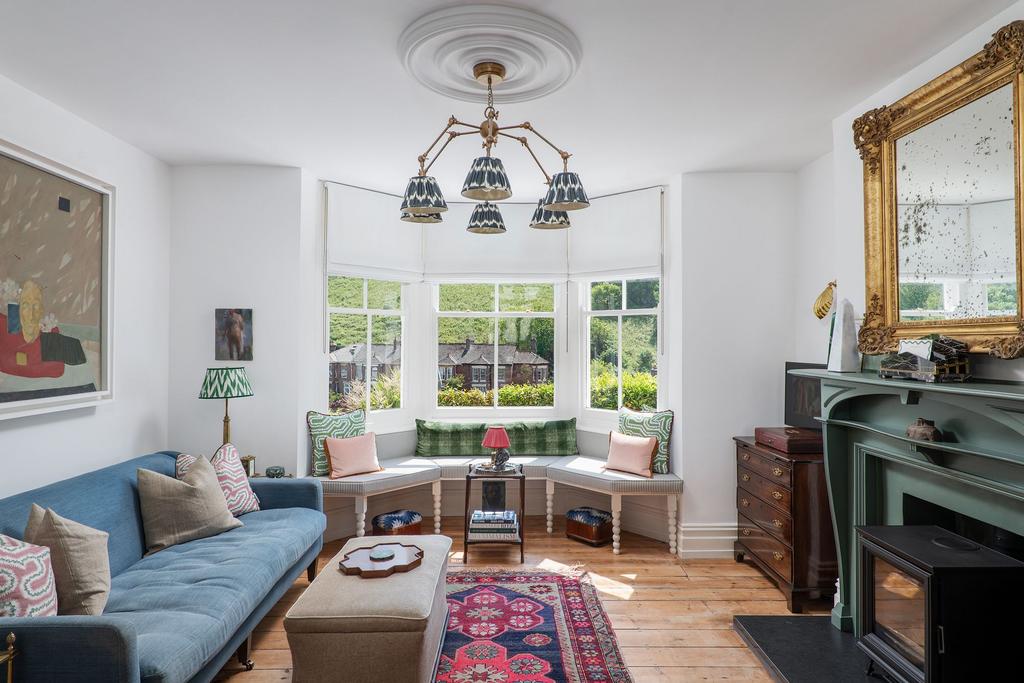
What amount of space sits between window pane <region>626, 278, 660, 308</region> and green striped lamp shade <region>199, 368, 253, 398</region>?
306cm

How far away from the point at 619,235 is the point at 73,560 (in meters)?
4.07

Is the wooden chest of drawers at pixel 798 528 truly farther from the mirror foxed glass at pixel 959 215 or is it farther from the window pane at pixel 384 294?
the window pane at pixel 384 294

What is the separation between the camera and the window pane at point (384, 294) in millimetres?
4848

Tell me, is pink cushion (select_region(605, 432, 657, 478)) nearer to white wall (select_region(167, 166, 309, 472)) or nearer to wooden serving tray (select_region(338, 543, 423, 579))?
wooden serving tray (select_region(338, 543, 423, 579))

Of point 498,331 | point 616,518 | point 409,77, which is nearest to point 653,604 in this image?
point 616,518

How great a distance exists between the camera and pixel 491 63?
2.43m

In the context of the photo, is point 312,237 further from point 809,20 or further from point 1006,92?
point 1006,92

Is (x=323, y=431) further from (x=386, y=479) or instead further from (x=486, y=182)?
(x=486, y=182)

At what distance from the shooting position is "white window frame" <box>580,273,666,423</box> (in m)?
4.61

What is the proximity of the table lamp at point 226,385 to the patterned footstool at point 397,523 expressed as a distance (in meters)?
1.25

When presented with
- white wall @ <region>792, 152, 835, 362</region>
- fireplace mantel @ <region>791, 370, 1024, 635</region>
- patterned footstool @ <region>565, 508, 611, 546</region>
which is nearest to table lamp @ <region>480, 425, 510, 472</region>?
patterned footstool @ <region>565, 508, 611, 546</region>

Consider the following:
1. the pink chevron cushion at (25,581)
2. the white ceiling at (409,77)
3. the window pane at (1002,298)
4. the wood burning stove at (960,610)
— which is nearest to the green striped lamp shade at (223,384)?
the white ceiling at (409,77)

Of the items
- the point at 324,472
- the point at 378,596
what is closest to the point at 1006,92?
the point at 378,596

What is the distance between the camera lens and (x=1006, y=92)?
2.11m
